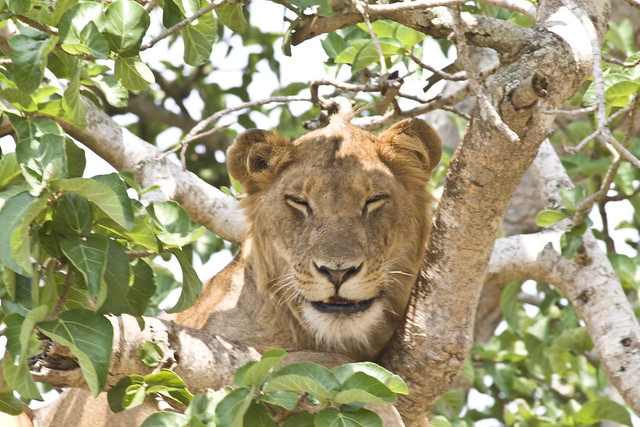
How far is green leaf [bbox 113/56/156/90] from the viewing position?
313 cm

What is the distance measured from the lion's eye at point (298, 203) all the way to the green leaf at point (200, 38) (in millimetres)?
785

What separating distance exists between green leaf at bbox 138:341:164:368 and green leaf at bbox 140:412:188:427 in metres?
0.34

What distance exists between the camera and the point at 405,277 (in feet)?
14.0

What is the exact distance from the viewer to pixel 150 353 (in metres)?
3.01

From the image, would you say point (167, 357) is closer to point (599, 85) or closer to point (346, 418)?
point (346, 418)

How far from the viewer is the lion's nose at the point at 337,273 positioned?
382 cm

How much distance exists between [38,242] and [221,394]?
70cm

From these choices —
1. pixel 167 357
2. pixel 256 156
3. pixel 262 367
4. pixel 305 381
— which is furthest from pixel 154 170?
pixel 305 381

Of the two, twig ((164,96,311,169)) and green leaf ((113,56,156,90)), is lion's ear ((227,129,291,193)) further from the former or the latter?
green leaf ((113,56,156,90))

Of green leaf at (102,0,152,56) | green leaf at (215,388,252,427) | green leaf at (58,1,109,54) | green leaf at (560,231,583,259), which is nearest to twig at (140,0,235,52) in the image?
green leaf at (102,0,152,56)

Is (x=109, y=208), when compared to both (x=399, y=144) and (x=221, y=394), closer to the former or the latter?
(x=221, y=394)

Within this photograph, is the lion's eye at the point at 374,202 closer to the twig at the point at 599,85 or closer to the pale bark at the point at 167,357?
the pale bark at the point at 167,357

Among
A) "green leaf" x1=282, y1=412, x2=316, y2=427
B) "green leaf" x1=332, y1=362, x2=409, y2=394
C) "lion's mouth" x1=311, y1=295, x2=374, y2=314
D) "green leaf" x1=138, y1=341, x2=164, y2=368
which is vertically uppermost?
"lion's mouth" x1=311, y1=295, x2=374, y2=314

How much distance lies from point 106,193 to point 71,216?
0.60 feet
